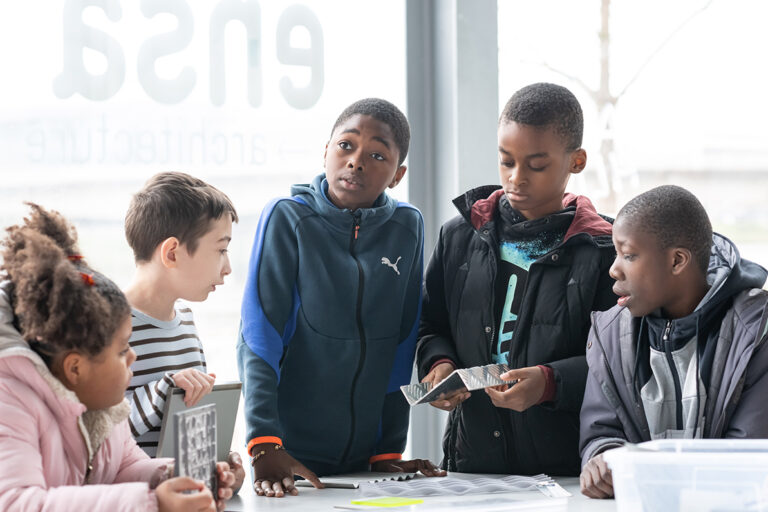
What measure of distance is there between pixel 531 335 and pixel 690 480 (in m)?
0.80

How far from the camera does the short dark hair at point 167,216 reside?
5.94 ft

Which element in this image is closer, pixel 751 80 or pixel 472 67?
pixel 472 67

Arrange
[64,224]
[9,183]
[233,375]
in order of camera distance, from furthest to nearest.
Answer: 1. [233,375]
2. [9,183]
3. [64,224]

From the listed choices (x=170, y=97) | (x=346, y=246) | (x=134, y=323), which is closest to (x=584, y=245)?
(x=346, y=246)

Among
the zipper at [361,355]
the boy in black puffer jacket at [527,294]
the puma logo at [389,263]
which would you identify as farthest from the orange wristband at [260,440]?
the puma logo at [389,263]

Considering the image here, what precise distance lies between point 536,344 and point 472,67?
1301 mm

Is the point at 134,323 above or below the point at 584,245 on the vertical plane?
below

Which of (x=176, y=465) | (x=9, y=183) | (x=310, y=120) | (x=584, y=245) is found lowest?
(x=176, y=465)

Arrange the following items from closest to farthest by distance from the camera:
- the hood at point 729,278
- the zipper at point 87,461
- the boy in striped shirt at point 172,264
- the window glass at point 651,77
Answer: the zipper at point 87,461 → the hood at point 729,278 → the boy in striped shirt at point 172,264 → the window glass at point 651,77

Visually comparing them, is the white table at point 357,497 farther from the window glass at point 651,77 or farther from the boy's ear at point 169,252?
the window glass at point 651,77

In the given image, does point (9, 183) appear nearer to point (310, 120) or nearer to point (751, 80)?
point (310, 120)

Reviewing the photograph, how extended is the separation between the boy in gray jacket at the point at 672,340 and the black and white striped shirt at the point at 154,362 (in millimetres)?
869

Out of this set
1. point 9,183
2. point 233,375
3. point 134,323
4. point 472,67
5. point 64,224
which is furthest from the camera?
point 472,67

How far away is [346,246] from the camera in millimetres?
2020
